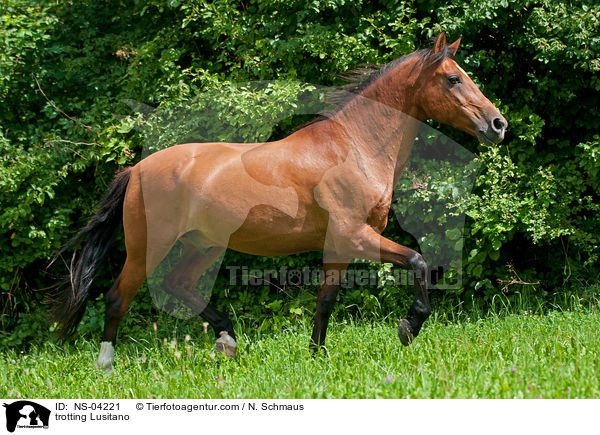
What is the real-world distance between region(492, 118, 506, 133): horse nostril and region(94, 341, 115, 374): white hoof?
3613 mm

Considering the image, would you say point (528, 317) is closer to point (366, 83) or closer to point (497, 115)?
point (497, 115)

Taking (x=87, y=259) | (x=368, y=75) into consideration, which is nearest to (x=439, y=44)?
(x=368, y=75)

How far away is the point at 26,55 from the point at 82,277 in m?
3.11

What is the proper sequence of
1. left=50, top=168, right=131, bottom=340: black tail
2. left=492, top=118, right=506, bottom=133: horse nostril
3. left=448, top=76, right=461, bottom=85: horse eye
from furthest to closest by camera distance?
1. left=50, top=168, right=131, bottom=340: black tail
2. left=448, top=76, right=461, bottom=85: horse eye
3. left=492, top=118, right=506, bottom=133: horse nostril

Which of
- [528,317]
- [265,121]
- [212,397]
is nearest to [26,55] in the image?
[265,121]

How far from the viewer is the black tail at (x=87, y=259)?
5188 millimetres

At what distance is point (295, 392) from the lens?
3.53 meters

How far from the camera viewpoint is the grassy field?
11.1 ft

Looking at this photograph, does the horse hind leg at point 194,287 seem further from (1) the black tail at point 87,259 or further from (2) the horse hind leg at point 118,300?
(1) the black tail at point 87,259

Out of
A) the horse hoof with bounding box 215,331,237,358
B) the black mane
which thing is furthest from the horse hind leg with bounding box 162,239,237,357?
the black mane

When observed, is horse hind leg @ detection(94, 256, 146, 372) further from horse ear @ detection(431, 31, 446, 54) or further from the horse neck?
horse ear @ detection(431, 31, 446, 54)

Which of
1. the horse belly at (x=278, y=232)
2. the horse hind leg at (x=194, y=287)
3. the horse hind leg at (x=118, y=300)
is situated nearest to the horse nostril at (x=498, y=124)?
the horse belly at (x=278, y=232)

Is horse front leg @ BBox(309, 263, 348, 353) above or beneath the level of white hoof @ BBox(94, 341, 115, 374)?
above
